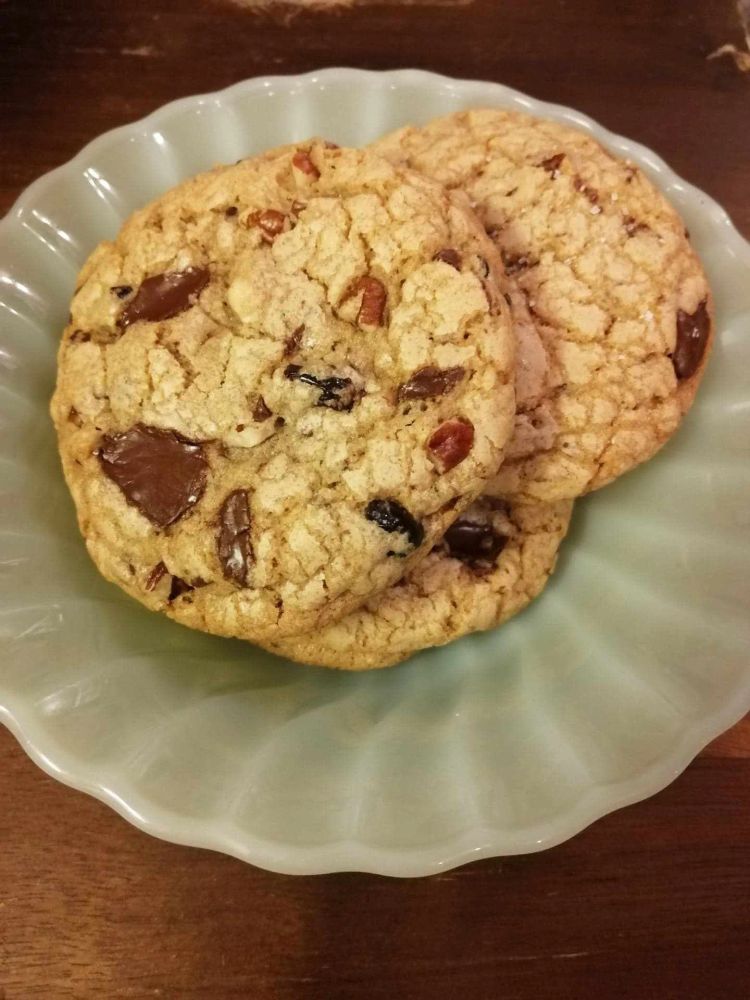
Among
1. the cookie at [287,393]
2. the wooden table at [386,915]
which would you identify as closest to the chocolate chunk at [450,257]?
the cookie at [287,393]

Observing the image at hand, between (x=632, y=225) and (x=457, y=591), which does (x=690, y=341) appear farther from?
(x=457, y=591)

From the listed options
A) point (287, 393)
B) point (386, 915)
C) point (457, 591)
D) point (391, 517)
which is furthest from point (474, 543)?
point (386, 915)

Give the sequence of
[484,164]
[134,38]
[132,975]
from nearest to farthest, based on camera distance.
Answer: [132,975], [484,164], [134,38]

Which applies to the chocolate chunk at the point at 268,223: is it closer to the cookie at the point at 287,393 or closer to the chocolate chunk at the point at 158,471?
the cookie at the point at 287,393

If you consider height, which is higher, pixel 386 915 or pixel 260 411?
pixel 260 411

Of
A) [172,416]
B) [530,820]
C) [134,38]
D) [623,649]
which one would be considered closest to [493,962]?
[530,820]

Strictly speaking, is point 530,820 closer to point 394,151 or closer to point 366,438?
point 366,438
